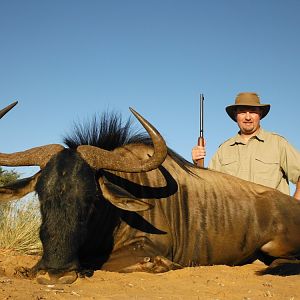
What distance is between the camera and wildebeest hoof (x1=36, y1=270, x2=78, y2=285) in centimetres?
418

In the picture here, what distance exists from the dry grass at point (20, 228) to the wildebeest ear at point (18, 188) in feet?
6.76

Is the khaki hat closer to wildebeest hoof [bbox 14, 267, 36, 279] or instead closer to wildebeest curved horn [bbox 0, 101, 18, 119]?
wildebeest curved horn [bbox 0, 101, 18, 119]

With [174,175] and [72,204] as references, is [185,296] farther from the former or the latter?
[174,175]

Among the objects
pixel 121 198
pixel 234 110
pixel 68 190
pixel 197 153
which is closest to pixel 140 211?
pixel 121 198

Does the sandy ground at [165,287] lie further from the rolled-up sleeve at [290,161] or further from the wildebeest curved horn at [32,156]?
the rolled-up sleeve at [290,161]

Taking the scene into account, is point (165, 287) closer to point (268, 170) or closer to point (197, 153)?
point (268, 170)

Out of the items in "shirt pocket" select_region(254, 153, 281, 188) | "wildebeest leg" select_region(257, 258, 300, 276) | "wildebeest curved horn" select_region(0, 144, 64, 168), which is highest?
"wildebeest curved horn" select_region(0, 144, 64, 168)

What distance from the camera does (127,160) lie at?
5.22 metres

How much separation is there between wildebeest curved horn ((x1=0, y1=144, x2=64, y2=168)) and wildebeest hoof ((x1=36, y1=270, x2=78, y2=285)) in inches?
45.9

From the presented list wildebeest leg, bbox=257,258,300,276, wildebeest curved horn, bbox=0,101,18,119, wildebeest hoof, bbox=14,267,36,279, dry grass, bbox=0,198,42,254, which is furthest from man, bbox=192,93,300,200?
wildebeest hoof, bbox=14,267,36,279

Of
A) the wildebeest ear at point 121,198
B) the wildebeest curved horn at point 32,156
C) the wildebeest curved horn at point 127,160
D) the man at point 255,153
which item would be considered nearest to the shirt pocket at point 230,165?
the man at point 255,153

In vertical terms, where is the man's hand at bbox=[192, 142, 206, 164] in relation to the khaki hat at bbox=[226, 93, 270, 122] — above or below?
below

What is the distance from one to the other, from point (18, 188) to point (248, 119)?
412 centimetres

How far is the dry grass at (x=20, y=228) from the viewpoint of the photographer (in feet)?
24.5
